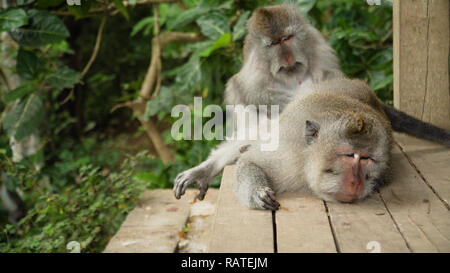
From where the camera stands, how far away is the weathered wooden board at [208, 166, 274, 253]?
6.40 ft

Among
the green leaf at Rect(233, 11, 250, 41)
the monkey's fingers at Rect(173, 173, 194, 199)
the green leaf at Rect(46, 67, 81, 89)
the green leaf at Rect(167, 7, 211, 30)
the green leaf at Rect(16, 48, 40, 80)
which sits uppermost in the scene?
the green leaf at Rect(167, 7, 211, 30)

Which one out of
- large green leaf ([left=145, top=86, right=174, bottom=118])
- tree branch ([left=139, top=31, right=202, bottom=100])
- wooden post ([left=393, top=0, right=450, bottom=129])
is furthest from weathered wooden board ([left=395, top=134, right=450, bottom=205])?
tree branch ([left=139, top=31, right=202, bottom=100])

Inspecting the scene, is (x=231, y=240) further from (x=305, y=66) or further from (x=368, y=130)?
(x=305, y=66)

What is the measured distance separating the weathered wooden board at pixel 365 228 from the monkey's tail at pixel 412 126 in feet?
2.94

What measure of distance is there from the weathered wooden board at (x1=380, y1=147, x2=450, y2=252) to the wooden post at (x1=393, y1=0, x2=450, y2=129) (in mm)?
734

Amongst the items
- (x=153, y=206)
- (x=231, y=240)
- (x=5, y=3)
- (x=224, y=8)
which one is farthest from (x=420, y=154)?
(x=5, y=3)

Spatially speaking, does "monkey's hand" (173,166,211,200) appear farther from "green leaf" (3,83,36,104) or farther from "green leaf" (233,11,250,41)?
"green leaf" (3,83,36,104)

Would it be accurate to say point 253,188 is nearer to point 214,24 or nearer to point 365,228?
point 365,228

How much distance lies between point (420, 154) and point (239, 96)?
140cm

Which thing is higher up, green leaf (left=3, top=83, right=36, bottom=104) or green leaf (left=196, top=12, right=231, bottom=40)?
green leaf (left=196, top=12, right=231, bottom=40)

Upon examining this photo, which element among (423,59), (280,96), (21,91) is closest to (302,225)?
(280,96)

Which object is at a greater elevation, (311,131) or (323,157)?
(311,131)

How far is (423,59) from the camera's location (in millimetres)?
3305

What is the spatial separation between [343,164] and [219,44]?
7.96ft
